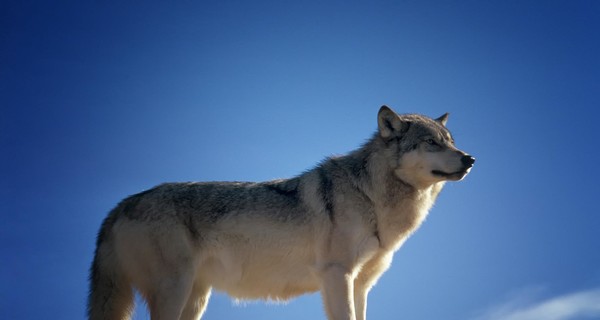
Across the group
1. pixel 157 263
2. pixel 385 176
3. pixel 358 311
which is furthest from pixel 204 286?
pixel 385 176

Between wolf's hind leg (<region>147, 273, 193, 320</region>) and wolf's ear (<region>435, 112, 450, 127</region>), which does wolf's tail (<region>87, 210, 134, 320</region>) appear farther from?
wolf's ear (<region>435, 112, 450, 127</region>)

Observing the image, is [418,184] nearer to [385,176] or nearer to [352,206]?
[385,176]

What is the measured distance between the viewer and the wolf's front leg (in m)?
7.11

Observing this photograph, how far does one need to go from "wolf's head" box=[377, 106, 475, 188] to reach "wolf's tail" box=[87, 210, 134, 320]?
4.11 meters

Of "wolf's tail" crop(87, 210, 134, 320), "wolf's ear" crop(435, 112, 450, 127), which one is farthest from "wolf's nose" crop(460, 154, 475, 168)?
"wolf's tail" crop(87, 210, 134, 320)

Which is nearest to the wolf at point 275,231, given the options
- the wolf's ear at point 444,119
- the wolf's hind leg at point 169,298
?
the wolf's hind leg at point 169,298

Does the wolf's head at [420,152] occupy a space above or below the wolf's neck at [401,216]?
above

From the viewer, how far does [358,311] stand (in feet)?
26.2

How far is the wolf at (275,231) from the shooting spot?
7551 mm

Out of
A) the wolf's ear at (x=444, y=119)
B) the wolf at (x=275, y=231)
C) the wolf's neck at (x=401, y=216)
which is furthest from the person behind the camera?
the wolf's ear at (x=444, y=119)

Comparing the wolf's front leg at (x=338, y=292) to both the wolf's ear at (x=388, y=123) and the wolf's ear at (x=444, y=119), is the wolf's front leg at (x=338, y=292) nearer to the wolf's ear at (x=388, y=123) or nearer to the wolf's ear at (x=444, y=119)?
the wolf's ear at (x=388, y=123)

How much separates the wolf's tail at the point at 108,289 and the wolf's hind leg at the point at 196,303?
0.85 metres

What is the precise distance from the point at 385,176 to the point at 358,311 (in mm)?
1954

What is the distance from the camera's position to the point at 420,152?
7.93 metres
